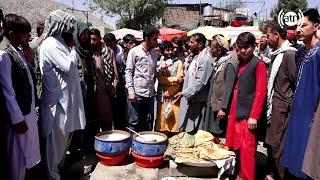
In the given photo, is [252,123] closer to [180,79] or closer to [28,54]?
[180,79]

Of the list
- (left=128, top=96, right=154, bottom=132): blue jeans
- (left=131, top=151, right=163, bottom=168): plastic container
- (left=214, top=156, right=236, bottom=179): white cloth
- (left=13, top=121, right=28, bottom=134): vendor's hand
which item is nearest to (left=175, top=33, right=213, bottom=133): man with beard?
(left=128, top=96, right=154, bottom=132): blue jeans

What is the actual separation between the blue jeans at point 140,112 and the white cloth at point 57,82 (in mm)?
1536

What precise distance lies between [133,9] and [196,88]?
1100 inches

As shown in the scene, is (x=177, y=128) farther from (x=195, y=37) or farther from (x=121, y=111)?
(x=195, y=37)

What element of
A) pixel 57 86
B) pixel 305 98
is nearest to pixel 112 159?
pixel 57 86

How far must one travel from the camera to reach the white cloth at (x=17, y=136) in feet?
10.2

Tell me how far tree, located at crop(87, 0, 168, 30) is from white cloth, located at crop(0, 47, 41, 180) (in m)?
29.1

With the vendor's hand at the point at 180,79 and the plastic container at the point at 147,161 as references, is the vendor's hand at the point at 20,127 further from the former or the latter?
the vendor's hand at the point at 180,79

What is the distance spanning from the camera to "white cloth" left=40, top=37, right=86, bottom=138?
12.8 ft

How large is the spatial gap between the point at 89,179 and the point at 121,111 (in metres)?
1.86

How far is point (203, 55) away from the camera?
5234 millimetres

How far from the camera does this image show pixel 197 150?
4.66 m

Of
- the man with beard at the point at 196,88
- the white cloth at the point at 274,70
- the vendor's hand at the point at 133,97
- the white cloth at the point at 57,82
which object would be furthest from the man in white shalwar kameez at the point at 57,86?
the white cloth at the point at 274,70

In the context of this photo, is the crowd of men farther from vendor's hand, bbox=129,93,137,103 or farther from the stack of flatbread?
the stack of flatbread
